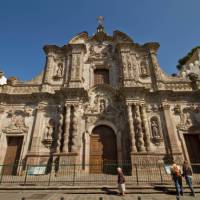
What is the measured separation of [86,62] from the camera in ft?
57.1

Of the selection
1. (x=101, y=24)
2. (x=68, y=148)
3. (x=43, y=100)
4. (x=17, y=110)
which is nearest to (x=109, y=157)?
(x=68, y=148)

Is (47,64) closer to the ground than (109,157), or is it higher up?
higher up

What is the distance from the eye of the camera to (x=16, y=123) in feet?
45.2

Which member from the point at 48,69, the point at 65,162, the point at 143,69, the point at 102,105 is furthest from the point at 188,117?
the point at 48,69

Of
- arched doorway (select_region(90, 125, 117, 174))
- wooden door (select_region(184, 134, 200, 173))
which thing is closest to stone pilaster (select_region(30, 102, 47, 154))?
arched doorway (select_region(90, 125, 117, 174))

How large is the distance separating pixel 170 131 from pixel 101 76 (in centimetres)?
831

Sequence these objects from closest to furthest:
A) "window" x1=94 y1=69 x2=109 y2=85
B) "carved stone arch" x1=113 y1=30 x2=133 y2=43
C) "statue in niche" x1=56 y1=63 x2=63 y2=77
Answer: "statue in niche" x1=56 y1=63 x2=63 y2=77 < "window" x1=94 y1=69 x2=109 y2=85 < "carved stone arch" x1=113 y1=30 x2=133 y2=43

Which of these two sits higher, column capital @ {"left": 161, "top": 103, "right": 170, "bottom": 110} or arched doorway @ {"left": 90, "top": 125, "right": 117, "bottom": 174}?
column capital @ {"left": 161, "top": 103, "right": 170, "bottom": 110}

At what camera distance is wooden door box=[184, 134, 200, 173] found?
12.2m

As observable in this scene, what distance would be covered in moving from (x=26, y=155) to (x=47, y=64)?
9.04m

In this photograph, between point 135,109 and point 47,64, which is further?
point 47,64

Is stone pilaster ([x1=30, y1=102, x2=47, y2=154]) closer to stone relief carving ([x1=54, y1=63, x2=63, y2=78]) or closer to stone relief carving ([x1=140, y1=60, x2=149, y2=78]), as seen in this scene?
stone relief carving ([x1=54, y1=63, x2=63, y2=78])

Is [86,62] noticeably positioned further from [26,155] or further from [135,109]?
[26,155]

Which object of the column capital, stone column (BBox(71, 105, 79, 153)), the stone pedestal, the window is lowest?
the stone pedestal
